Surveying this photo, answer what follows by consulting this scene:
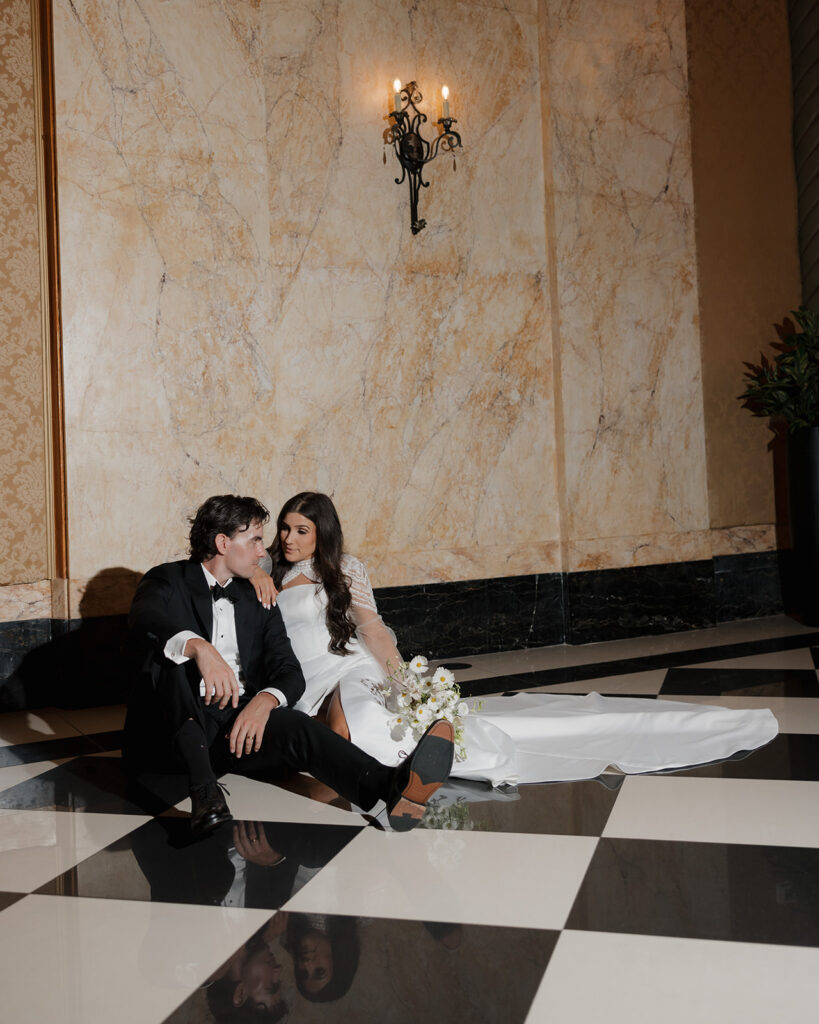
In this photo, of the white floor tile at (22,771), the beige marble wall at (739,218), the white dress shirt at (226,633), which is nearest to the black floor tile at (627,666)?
the beige marble wall at (739,218)

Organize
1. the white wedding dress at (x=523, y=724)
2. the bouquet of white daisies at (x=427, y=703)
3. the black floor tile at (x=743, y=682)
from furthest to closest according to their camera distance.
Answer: the black floor tile at (x=743, y=682)
the white wedding dress at (x=523, y=724)
the bouquet of white daisies at (x=427, y=703)

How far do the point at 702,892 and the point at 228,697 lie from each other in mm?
1304

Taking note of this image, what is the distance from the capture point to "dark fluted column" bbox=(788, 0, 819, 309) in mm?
6605

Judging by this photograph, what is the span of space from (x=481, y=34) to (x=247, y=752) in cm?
438

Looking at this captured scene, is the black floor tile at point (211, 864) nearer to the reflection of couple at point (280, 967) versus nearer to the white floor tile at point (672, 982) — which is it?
the reflection of couple at point (280, 967)

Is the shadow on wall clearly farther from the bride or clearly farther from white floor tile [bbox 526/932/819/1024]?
white floor tile [bbox 526/932/819/1024]

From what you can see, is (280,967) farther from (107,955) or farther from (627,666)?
(627,666)

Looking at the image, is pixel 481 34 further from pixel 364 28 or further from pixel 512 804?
pixel 512 804

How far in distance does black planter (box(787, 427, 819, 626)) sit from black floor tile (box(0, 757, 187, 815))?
4107 mm

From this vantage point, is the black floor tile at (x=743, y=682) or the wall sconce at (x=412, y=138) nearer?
the black floor tile at (x=743, y=682)

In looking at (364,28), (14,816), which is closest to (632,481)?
(364,28)

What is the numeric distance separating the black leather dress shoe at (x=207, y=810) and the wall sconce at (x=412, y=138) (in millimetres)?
3559

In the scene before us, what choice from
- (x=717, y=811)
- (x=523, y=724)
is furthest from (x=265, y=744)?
(x=717, y=811)

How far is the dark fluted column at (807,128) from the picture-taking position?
21.7ft
